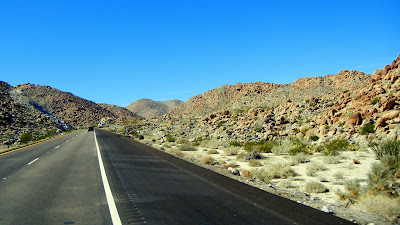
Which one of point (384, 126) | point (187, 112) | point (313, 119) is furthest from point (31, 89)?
point (384, 126)

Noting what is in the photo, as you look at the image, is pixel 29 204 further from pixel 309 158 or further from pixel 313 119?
pixel 313 119

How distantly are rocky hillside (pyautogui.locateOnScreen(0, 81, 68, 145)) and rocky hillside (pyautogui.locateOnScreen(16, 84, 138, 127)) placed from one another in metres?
42.0

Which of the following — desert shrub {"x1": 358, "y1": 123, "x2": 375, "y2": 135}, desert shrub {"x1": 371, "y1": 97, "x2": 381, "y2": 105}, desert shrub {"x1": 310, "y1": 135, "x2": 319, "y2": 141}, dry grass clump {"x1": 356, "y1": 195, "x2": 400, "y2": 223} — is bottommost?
dry grass clump {"x1": 356, "y1": 195, "x2": 400, "y2": 223}

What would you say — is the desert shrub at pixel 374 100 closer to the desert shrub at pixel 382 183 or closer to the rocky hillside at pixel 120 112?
the desert shrub at pixel 382 183

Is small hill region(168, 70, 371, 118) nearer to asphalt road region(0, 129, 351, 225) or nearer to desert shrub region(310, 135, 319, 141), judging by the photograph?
desert shrub region(310, 135, 319, 141)

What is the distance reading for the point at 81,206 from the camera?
6.88 metres

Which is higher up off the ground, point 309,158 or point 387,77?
point 387,77

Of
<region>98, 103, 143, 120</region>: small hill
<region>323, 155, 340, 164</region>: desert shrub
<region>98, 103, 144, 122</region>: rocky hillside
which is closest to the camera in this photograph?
<region>323, 155, 340, 164</region>: desert shrub

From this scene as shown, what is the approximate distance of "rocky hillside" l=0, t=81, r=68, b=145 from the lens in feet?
172

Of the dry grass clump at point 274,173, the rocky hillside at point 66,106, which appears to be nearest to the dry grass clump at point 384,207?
the dry grass clump at point 274,173

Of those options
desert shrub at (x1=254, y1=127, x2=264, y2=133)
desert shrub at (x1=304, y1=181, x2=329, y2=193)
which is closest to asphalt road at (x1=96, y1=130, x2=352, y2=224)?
desert shrub at (x1=304, y1=181, x2=329, y2=193)

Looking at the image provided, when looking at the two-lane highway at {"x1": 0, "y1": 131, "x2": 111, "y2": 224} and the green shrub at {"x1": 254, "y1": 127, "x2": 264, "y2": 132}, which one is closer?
the two-lane highway at {"x1": 0, "y1": 131, "x2": 111, "y2": 224}

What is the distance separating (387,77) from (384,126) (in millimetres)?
10844

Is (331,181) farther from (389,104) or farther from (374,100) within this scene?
(374,100)
